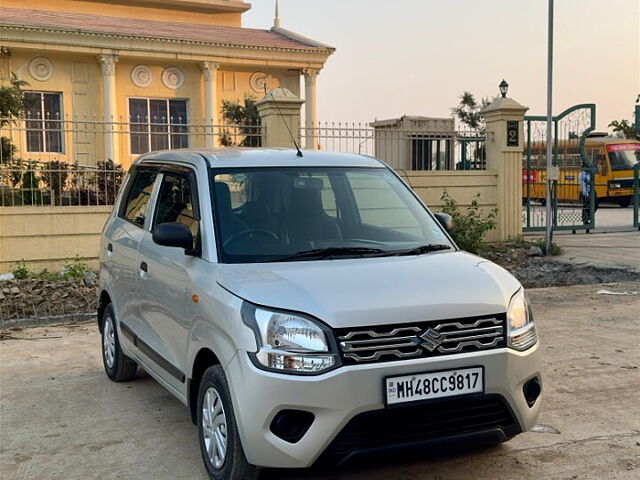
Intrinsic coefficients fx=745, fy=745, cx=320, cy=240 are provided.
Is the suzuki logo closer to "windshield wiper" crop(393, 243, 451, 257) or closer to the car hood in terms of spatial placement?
the car hood

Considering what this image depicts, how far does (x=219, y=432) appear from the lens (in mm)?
Result: 3855

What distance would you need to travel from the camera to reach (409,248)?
4.48m

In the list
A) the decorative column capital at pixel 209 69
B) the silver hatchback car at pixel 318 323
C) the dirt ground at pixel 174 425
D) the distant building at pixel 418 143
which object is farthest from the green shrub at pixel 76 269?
the decorative column capital at pixel 209 69

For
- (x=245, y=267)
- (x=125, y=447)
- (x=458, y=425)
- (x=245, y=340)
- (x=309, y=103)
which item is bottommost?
(x=125, y=447)

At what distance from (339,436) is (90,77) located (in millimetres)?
22112

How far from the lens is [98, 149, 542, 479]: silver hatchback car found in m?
3.44

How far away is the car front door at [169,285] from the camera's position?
4.29 metres

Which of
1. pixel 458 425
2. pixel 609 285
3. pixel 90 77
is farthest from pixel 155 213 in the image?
pixel 90 77

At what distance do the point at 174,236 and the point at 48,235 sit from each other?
7.30 metres

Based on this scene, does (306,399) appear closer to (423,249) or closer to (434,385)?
(434,385)

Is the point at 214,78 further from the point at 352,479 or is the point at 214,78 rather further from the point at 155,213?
the point at 352,479

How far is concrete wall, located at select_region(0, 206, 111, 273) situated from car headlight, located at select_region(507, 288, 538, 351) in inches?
331

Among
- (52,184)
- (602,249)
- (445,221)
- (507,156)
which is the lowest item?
(602,249)

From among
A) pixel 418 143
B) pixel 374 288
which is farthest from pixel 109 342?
pixel 418 143
